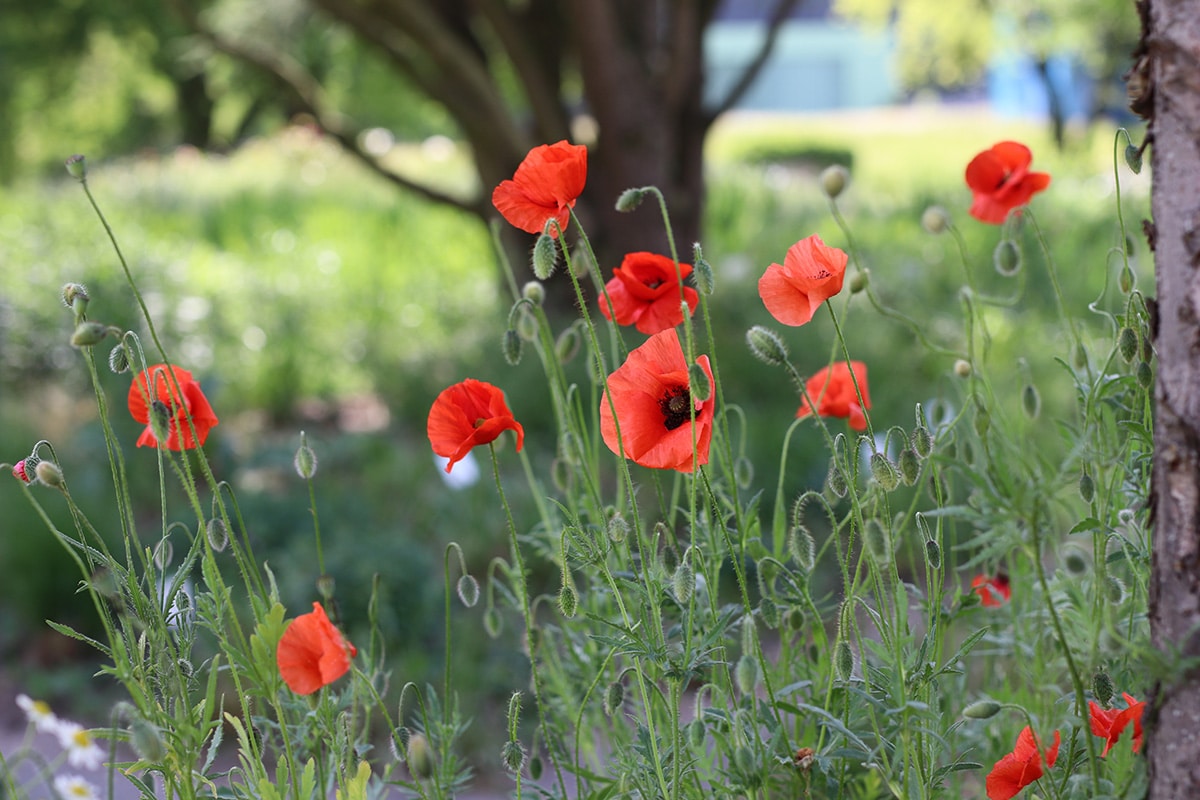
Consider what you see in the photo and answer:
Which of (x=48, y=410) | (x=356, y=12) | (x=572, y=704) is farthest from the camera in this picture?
(x=48, y=410)

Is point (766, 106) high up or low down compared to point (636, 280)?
down

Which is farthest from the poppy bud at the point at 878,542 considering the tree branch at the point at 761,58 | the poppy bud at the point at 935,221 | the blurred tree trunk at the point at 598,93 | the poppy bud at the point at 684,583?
the tree branch at the point at 761,58

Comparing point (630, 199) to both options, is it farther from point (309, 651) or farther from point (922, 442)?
point (309, 651)

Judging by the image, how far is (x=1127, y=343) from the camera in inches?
39.3

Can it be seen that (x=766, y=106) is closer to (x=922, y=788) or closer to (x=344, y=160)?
(x=344, y=160)

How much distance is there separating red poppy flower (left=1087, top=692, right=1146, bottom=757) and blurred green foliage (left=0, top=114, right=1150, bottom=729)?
0.25 m

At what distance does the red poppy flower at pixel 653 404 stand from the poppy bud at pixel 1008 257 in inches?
20.0

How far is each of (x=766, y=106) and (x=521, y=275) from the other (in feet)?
104

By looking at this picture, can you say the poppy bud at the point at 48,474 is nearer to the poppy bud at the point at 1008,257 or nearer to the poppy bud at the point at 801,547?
the poppy bud at the point at 801,547

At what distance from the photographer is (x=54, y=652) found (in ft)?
9.50

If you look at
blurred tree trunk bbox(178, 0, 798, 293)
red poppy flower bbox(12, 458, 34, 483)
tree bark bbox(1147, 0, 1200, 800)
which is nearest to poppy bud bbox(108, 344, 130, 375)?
red poppy flower bbox(12, 458, 34, 483)

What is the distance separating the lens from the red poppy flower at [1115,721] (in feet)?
3.08

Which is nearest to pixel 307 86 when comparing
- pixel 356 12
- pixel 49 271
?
pixel 356 12

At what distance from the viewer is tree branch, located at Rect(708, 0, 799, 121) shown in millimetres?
4531
